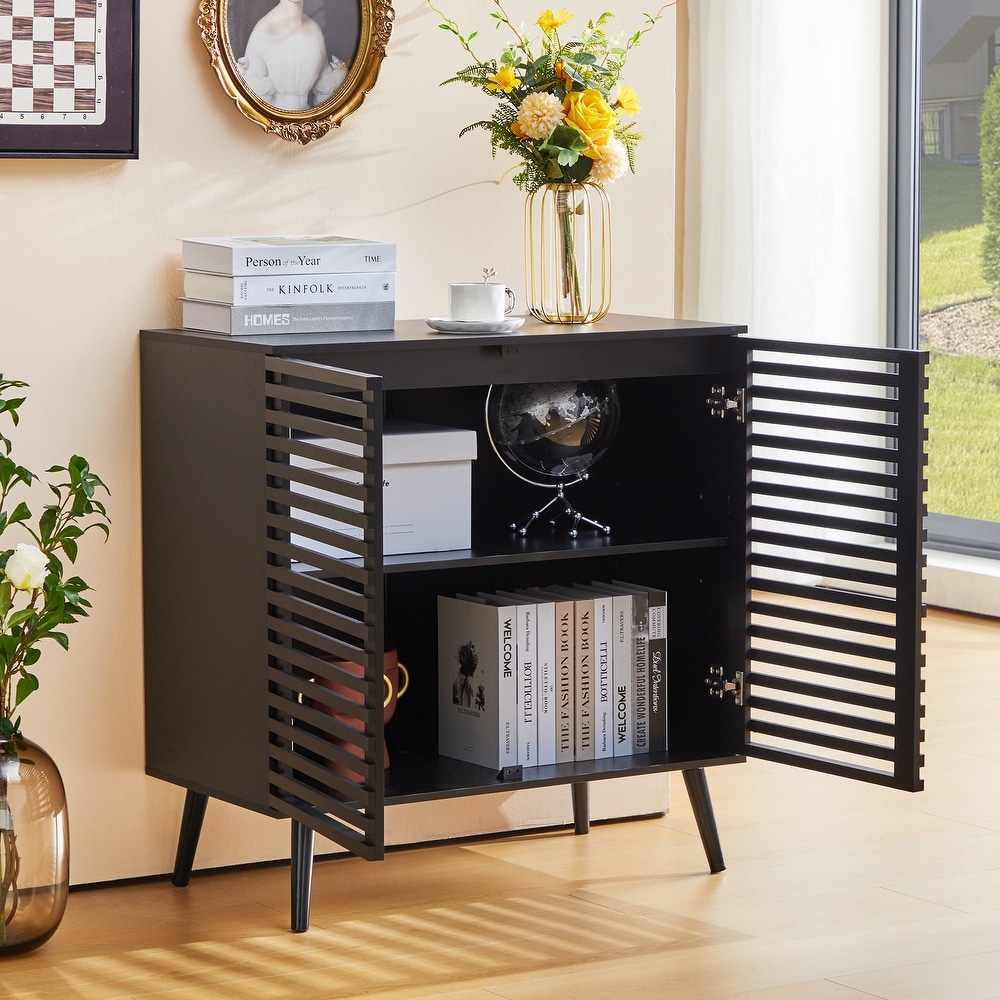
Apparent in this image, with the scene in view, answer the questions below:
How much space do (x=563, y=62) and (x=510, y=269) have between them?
405 mm

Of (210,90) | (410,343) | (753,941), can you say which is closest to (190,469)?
(410,343)

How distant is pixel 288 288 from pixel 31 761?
2.49ft

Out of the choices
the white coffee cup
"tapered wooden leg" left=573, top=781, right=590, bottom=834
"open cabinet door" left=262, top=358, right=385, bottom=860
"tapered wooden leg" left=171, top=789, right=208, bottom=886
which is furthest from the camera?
"tapered wooden leg" left=573, top=781, right=590, bottom=834

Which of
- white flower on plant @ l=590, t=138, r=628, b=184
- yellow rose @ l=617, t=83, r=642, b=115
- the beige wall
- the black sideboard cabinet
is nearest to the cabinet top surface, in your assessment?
the black sideboard cabinet

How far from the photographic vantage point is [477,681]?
2.72 metres

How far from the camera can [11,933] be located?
2426 mm

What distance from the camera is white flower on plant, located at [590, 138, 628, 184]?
2703 mm

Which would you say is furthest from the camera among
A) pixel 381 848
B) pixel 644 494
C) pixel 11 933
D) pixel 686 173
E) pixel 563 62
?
pixel 686 173

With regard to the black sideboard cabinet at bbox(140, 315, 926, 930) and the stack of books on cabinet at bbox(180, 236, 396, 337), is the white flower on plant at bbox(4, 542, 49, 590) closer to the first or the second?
the black sideboard cabinet at bbox(140, 315, 926, 930)

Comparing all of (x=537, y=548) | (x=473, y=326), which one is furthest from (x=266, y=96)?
(x=537, y=548)

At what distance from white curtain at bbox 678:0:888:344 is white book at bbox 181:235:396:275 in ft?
8.32

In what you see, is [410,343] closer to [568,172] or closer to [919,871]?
[568,172]

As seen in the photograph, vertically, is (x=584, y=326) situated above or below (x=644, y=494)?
above

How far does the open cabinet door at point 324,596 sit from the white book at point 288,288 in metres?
0.14
